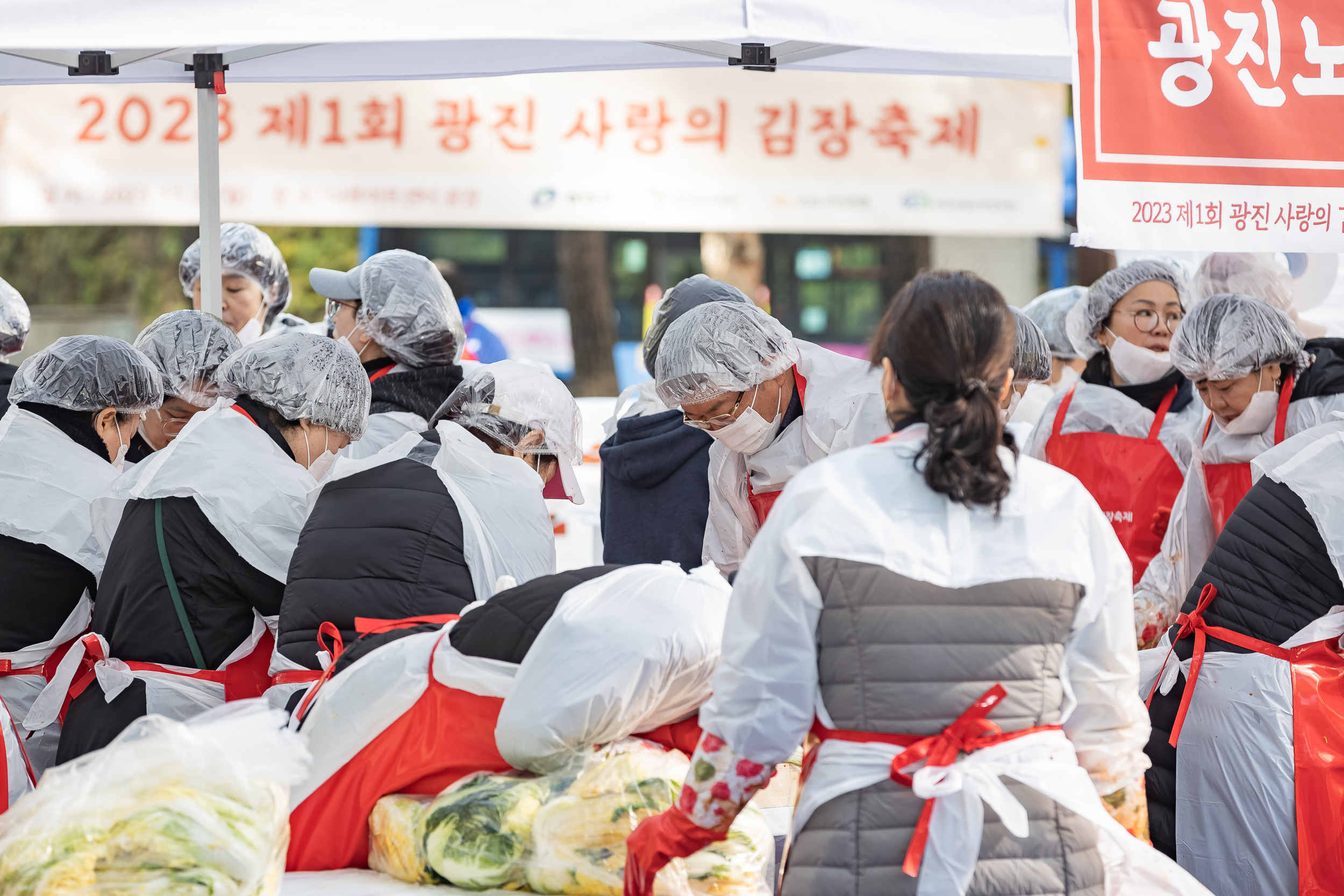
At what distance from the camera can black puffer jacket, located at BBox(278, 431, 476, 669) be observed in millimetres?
2826

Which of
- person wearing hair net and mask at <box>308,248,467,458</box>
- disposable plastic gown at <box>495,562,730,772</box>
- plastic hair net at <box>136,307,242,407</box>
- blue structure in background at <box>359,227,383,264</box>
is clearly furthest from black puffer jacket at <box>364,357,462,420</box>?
blue structure in background at <box>359,227,383,264</box>

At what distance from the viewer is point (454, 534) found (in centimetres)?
288

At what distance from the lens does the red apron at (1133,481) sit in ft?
12.7

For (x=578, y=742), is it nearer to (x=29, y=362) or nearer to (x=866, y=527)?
(x=866, y=527)

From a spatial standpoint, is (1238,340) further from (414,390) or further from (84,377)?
(84,377)

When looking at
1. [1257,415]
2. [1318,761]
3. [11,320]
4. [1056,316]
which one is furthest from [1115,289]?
[11,320]

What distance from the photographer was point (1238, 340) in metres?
3.53

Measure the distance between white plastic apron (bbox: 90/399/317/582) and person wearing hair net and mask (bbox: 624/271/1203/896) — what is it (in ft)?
4.89

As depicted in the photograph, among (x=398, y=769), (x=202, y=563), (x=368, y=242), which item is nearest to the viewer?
(x=398, y=769)

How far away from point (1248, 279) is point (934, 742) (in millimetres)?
2819

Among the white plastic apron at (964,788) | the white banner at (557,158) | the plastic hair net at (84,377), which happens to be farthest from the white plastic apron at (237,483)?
the white banner at (557,158)

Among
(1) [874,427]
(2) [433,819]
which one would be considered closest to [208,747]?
(2) [433,819]

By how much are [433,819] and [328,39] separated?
4.69 ft

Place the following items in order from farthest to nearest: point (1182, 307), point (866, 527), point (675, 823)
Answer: point (1182, 307)
point (675, 823)
point (866, 527)
